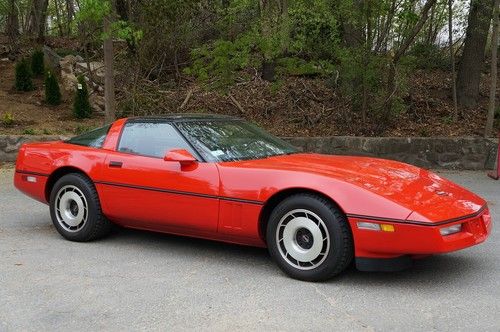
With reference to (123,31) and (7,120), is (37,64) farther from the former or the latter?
(123,31)

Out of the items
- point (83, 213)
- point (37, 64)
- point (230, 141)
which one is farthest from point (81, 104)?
point (230, 141)

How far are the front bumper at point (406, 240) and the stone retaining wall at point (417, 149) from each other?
22.4 feet

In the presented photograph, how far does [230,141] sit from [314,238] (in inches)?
56.5

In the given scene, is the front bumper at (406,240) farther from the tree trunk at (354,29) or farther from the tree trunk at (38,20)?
the tree trunk at (38,20)

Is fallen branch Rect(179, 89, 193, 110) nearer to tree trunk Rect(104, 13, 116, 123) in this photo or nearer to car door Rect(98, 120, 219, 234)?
tree trunk Rect(104, 13, 116, 123)

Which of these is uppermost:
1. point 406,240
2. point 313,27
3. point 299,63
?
Result: point 313,27

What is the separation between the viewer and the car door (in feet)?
15.5

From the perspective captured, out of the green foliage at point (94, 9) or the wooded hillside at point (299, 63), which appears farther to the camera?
the wooded hillside at point (299, 63)

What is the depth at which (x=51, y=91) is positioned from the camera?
1333 cm

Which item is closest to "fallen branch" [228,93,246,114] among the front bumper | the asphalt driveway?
the asphalt driveway

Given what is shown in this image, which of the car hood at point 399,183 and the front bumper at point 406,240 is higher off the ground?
the car hood at point 399,183

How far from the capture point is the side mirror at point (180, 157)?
4.71m

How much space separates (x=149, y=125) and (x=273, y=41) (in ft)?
20.2

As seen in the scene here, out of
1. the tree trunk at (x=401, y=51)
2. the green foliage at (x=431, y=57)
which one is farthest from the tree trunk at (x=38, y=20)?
the green foliage at (x=431, y=57)
